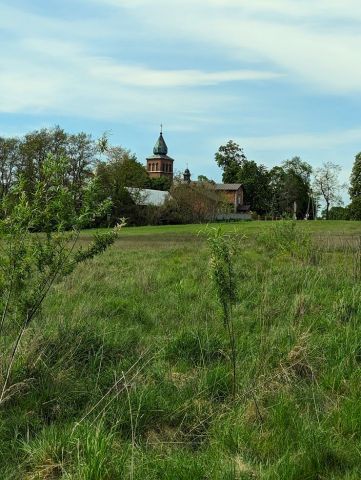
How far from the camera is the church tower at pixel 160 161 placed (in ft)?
587

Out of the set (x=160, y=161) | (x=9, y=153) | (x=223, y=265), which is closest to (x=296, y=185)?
(x=160, y=161)

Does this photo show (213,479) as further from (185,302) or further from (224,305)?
(185,302)

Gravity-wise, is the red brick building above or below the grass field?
above

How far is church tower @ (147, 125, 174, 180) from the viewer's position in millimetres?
179000

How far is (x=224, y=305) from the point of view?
600cm

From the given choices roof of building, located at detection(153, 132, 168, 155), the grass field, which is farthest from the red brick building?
the grass field

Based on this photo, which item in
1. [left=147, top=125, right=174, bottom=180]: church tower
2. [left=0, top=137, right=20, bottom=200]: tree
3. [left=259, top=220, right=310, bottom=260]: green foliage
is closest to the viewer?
[left=259, top=220, right=310, bottom=260]: green foliage

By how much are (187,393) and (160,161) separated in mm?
174723

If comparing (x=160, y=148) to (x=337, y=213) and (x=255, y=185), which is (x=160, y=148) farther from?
(x=337, y=213)

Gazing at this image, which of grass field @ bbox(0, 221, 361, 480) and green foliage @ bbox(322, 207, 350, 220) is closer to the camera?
grass field @ bbox(0, 221, 361, 480)

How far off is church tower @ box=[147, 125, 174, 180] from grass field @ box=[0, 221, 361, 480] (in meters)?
170

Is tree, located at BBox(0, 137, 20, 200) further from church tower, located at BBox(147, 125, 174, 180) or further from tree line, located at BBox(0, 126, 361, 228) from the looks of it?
church tower, located at BBox(147, 125, 174, 180)

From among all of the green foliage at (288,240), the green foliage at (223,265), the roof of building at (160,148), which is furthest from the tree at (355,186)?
the roof of building at (160,148)

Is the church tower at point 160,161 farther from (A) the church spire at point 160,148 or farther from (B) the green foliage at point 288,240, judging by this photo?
(B) the green foliage at point 288,240
